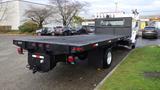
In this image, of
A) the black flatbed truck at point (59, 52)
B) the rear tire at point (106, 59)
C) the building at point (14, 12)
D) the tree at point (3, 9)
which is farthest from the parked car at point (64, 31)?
the tree at point (3, 9)

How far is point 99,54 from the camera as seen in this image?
7773 millimetres

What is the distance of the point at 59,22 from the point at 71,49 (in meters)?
46.2

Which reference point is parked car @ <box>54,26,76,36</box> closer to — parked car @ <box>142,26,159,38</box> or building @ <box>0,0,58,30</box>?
parked car @ <box>142,26,159,38</box>

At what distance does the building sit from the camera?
2073 inches

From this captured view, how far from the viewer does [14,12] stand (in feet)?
176

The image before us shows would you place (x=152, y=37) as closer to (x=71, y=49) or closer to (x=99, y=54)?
(x=99, y=54)

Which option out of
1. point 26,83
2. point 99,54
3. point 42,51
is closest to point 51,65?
point 42,51

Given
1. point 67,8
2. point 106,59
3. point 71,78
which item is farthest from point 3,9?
point 71,78

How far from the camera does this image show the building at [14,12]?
5266cm

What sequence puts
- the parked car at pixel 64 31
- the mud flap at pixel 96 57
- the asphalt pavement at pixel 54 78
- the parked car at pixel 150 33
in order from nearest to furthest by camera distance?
the asphalt pavement at pixel 54 78, the mud flap at pixel 96 57, the parked car at pixel 150 33, the parked car at pixel 64 31

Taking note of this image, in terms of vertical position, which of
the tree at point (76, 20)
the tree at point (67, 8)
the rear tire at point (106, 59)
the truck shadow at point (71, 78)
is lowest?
the truck shadow at point (71, 78)

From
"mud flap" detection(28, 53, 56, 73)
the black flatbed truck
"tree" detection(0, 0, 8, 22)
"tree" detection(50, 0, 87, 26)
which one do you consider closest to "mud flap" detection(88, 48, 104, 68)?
the black flatbed truck

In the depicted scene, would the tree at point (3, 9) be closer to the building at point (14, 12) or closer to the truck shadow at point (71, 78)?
the building at point (14, 12)

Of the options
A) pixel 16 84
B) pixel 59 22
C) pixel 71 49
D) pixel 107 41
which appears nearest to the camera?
pixel 71 49
